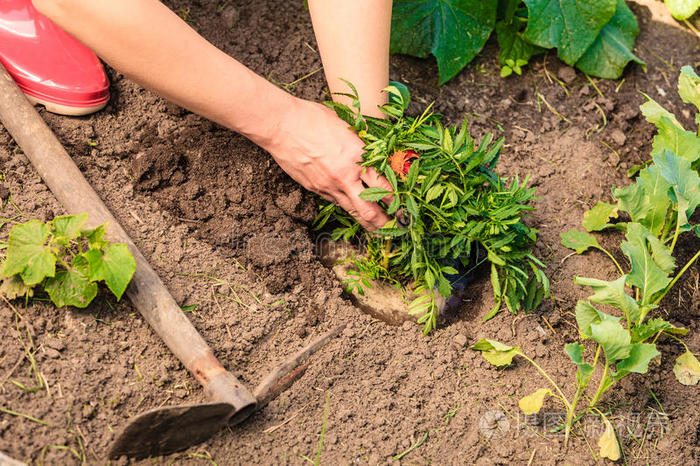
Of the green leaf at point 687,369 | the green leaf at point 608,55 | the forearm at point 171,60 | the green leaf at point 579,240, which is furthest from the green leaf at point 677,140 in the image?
the forearm at point 171,60

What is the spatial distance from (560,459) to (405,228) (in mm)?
854

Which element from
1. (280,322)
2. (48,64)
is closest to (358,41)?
(280,322)

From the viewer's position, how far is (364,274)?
2293mm

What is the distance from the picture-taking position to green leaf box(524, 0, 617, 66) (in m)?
2.79

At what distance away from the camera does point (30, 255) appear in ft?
6.00

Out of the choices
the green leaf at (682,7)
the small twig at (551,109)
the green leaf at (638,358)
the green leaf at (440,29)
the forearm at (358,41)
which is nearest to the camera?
the green leaf at (638,358)

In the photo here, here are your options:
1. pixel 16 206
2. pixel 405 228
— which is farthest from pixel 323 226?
pixel 16 206

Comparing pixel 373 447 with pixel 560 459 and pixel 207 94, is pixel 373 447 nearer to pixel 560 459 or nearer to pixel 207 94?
pixel 560 459

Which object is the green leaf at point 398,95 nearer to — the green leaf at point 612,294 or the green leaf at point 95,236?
the green leaf at point 612,294

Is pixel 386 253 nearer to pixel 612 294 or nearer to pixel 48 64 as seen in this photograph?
pixel 612 294

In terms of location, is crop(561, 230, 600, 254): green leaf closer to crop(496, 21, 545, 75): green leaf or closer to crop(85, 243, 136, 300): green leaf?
crop(496, 21, 545, 75): green leaf

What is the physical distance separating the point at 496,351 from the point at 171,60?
53.7 inches

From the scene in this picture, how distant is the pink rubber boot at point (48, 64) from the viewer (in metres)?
2.34

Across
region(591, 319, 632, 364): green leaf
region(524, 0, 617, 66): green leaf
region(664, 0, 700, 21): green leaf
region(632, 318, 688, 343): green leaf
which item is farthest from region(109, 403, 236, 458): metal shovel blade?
region(664, 0, 700, 21): green leaf
